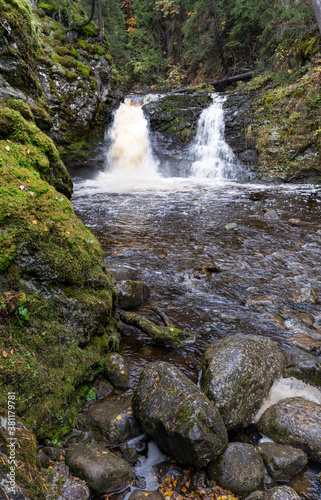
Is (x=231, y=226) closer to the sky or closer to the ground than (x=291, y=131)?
closer to the ground

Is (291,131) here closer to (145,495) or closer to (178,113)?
(178,113)

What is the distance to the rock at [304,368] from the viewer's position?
9.98ft

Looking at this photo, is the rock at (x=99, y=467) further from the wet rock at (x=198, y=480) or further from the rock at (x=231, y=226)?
the rock at (x=231, y=226)

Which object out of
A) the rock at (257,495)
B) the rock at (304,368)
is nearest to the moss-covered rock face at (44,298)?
the rock at (257,495)

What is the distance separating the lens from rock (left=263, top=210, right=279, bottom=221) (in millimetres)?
8812

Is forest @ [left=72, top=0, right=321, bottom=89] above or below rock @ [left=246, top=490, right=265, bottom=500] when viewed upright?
above

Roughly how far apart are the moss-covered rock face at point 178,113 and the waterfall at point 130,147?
31.4 inches

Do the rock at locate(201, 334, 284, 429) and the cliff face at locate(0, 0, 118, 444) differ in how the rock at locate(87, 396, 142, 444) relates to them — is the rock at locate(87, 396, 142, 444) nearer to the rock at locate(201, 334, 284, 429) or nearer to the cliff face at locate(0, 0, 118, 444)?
the cliff face at locate(0, 0, 118, 444)

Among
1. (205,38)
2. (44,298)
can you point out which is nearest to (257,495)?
(44,298)

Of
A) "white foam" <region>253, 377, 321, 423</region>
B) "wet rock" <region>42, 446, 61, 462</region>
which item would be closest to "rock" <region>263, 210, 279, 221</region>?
"white foam" <region>253, 377, 321, 423</region>

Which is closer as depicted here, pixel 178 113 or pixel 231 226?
pixel 231 226

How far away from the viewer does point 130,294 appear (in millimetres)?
4434

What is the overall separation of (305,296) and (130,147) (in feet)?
50.0

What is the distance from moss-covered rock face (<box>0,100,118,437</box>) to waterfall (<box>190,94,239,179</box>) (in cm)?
1365
